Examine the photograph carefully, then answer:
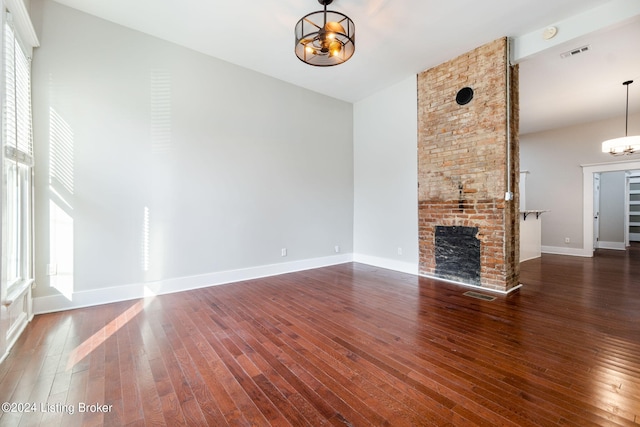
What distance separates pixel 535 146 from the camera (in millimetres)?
7367

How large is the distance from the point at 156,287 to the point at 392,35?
4.53 metres

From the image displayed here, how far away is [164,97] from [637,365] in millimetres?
5421

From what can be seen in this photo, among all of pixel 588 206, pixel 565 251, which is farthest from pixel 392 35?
pixel 565 251

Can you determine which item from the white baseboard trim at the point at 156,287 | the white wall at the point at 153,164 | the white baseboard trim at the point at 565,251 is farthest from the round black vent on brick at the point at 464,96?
the white baseboard trim at the point at 565,251

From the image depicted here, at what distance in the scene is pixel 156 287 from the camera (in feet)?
11.8

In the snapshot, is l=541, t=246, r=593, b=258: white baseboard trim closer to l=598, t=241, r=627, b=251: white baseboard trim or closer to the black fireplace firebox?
l=598, t=241, r=627, b=251: white baseboard trim

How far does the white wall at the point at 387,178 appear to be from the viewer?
4727 millimetres

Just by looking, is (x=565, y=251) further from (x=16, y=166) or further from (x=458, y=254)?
(x=16, y=166)

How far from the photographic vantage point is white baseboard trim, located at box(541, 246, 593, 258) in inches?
253

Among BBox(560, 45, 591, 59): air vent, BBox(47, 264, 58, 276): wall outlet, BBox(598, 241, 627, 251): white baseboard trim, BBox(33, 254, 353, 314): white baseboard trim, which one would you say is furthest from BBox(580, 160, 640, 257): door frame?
BBox(47, 264, 58, 276): wall outlet

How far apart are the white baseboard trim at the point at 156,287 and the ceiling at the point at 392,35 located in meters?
3.27

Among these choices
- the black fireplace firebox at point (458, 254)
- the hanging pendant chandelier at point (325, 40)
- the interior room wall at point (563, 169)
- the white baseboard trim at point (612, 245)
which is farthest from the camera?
the white baseboard trim at point (612, 245)

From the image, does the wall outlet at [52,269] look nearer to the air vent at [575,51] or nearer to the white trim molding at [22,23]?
the white trim molding at [22,23]

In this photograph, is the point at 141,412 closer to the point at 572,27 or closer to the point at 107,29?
the point at 107,29
